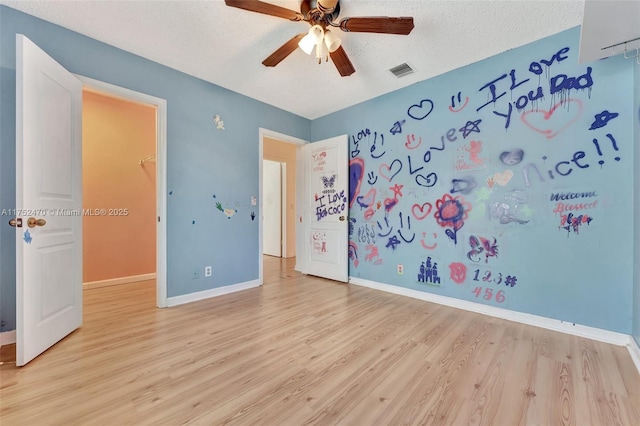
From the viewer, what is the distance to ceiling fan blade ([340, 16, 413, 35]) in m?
1.72

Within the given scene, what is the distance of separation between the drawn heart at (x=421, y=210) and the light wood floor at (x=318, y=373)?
105 cm

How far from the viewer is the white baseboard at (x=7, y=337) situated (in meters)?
1.82

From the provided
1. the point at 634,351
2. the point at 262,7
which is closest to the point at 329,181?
the point at 262,7

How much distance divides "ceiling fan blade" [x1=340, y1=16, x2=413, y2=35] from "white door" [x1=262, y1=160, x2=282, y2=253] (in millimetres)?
4081

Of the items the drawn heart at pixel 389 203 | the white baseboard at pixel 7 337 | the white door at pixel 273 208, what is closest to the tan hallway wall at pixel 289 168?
the white door at pixel 273 208

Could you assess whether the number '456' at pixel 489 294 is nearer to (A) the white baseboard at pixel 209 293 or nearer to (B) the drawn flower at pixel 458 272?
(B) the drawn flower at pixel 458 272

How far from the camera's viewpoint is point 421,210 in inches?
114

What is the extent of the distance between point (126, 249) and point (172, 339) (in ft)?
7.54

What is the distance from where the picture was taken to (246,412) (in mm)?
1228

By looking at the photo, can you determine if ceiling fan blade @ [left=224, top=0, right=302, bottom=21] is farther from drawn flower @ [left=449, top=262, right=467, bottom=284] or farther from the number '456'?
the number '456'

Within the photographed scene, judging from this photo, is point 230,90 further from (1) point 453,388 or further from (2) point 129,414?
(1) point 453,388

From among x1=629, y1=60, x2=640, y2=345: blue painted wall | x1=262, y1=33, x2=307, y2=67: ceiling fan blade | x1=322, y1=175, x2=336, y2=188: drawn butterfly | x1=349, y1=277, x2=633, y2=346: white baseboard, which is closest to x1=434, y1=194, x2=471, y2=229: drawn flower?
x1=349, y1=277, x2=633, y2=346: white baseboard

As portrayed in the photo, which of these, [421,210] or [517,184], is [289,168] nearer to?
[421,210]

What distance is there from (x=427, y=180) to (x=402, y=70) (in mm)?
1207
